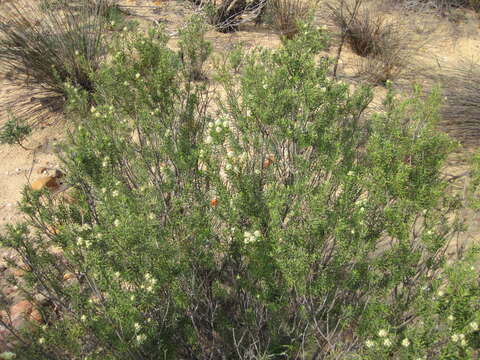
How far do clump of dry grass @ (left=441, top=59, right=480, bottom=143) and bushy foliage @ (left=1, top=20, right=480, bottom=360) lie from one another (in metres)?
2.11

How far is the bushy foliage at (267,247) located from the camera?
2.03 meters

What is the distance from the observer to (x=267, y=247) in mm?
2174

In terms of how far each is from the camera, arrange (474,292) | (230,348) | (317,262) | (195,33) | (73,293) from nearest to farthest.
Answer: (474,292)
(73,293)
(317,262)
(230,348)
(195,33)

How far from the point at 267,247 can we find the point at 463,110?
12.0 ft

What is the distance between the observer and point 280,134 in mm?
2703

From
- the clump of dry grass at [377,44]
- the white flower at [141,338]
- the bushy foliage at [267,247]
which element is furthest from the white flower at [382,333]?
the clump of dry grass at [377,44]

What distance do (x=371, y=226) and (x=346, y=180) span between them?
1.03 feet

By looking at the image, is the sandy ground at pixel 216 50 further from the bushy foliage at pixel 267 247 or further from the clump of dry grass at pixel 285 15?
the bushy foliage at pixel 267 247

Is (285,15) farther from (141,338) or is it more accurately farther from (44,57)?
(141,338)

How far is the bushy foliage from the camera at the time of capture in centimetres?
203

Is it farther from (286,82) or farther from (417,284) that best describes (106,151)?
(417,284)

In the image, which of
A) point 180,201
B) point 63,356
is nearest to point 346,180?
point 180,201

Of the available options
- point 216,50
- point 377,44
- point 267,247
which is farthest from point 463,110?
point 267,247

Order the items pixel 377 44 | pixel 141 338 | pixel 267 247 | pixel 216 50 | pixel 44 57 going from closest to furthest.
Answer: pixel 141 338 < pixel 267 247 < pixel 44 57 < pixel 216 50 < pixel 377 44
